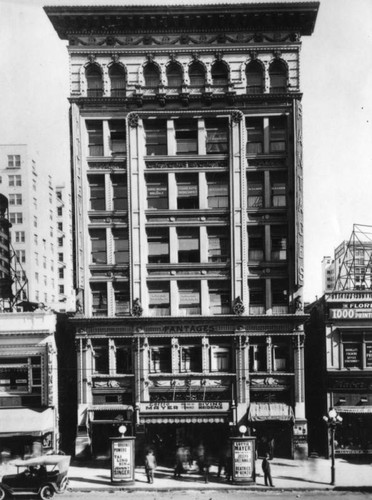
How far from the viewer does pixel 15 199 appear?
6725 centimetres

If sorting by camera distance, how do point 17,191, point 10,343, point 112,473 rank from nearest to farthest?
1. point 112,473
2. point 10,343
3. point 17,191

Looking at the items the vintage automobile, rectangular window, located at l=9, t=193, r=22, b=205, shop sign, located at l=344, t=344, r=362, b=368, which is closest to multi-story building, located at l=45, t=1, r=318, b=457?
shop sign, located at l=344, t=344, r=362, b=368

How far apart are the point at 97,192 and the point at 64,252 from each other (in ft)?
188

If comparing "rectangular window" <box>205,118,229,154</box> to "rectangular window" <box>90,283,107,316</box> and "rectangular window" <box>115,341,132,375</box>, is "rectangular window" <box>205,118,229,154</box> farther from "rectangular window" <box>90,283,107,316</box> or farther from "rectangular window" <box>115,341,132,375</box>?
"rectangular window" <box>115,341,132,375</box>

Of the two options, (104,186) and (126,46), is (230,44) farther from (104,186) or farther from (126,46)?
(104,186)

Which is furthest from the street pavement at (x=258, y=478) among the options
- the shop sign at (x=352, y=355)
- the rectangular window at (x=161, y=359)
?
the rectangular window at (x=161, y=359)

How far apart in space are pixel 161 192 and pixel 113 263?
544 centimetres

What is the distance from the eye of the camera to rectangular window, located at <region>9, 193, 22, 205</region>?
219 feet

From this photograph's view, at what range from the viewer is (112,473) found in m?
24.1

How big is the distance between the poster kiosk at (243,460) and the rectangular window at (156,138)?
1785 cm

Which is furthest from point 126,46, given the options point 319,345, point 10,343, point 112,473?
point 112,473

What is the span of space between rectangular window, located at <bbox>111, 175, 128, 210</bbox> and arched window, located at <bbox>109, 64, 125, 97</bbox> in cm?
529

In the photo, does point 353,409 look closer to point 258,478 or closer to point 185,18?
point 258,478

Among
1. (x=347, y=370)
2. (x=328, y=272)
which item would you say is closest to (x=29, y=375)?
(x=347, y=370)
